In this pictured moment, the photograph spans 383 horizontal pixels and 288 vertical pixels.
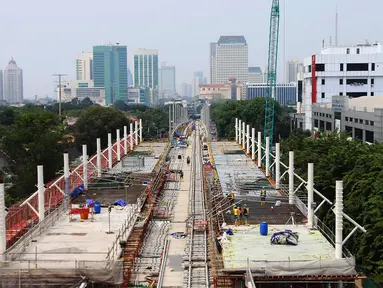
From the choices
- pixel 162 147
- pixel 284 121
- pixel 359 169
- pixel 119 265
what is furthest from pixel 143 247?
pixel 284 121

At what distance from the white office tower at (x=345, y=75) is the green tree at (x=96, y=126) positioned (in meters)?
24.7

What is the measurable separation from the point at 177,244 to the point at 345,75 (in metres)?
56.0

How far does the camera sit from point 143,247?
75.6ft

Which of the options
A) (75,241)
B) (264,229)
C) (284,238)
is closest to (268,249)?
(284,238)

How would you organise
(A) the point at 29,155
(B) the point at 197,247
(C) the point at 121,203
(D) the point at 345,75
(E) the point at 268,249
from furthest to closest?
1. (D) the point at 345,75
2. (A) the point at 29,155
3. (C) the point at 121,203
4. (B) the point at 197,247
5. (E) the point at 268,249

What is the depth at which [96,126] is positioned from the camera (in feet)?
204

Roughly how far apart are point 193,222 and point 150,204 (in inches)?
112

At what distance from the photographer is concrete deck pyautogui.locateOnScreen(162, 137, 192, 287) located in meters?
19.2

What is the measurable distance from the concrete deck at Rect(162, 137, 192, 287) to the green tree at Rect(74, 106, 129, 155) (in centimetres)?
2429

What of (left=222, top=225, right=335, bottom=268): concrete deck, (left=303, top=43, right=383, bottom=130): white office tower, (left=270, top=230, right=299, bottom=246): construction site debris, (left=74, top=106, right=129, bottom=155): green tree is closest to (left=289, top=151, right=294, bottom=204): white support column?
(left=222, top=225, right=335, bottom=268): concrete deck

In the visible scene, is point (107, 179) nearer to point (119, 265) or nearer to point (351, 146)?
point (351, 146)

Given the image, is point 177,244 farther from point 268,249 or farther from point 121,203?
point 268,249

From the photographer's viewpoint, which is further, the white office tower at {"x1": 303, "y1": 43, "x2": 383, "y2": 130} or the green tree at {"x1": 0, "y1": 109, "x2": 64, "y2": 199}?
the white office tower at {"x1": 303, "y1": 43, "x2": 383, "y2": 130}

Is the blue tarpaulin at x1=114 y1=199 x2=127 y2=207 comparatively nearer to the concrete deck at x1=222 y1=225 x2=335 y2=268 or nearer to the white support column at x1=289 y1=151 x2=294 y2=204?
the concrete deck at x1=222 y1=225 x2=335 y2=268
